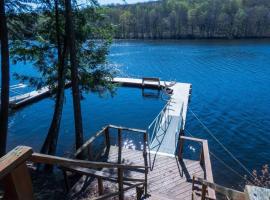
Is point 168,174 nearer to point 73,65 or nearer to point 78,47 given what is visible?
point 73,65

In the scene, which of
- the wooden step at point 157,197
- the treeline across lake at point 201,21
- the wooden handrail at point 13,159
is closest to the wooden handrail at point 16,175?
the wooden handrail at point 13,159

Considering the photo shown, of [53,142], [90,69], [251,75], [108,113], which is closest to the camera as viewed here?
[53,142]

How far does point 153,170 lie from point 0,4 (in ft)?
21.6

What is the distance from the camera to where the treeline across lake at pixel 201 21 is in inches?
2884

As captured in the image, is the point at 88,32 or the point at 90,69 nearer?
the point at 88,32

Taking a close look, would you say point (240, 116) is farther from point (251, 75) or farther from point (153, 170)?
point (251, 75)

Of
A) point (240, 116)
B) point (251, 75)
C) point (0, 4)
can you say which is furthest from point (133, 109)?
point (251, 75)

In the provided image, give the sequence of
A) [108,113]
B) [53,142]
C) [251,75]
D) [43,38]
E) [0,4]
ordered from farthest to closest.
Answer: [251,75] < [108,113] < [43,38] < [53,142] < [0,4]

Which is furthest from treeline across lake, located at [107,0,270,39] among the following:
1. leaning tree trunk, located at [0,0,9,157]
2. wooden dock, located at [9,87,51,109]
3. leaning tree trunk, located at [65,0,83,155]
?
leaning tree trunk, located at [0,0,9,157]

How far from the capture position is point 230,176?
1099 cm

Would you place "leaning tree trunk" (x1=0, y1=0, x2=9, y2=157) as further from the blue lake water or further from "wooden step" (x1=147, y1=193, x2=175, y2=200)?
the blue lake water

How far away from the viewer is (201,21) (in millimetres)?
78562

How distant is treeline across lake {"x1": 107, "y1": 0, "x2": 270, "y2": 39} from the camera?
240ft

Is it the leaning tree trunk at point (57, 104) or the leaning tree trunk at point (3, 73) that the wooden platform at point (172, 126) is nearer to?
the leaning tree trunk at point (57, 104)
